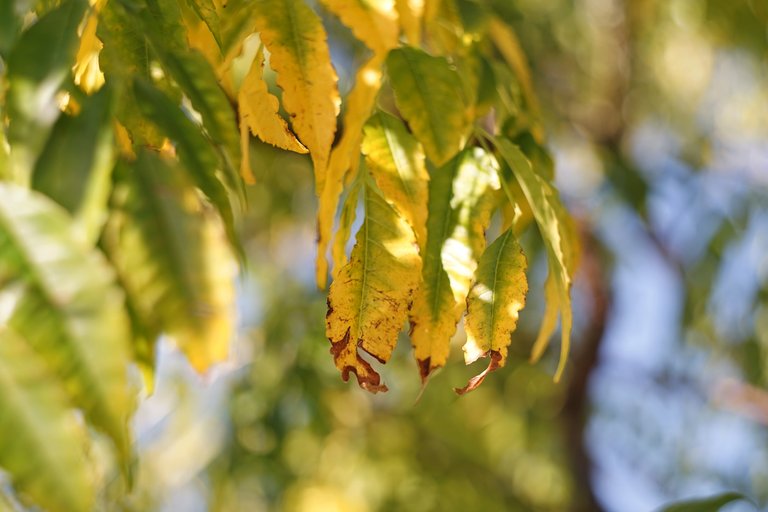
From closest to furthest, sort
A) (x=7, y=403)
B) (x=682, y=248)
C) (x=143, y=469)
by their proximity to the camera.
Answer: (x=7, y=403)
(x=682, y=248)
(x=143, y=469)

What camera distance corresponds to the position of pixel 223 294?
15.5 inches

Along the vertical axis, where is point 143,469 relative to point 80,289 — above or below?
below

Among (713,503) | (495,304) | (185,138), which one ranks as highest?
(185,138)

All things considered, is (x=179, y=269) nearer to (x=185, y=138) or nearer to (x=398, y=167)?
(x=185, y=138)

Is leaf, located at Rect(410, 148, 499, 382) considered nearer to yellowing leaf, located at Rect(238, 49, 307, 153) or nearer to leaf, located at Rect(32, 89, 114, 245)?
yellowing leaf, located at Rect(238, 49, 307, 153)

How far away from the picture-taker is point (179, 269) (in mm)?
392

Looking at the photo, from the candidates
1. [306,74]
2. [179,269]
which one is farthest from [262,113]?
[179,269]

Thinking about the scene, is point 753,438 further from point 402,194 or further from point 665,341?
point 402,194

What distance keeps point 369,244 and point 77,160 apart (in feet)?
0.71

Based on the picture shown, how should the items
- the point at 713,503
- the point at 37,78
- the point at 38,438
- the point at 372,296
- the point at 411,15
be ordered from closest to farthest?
the point at 38,438, the point at 37,78, the point at 372,296, the point at 411,15, the point at 713,503

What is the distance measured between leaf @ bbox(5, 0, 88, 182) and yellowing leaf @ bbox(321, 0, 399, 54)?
0.22 metres

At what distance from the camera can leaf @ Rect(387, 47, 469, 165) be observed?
0.65 metres

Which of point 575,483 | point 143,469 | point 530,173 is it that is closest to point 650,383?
point 575,483

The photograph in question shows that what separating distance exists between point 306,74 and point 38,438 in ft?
1.06
